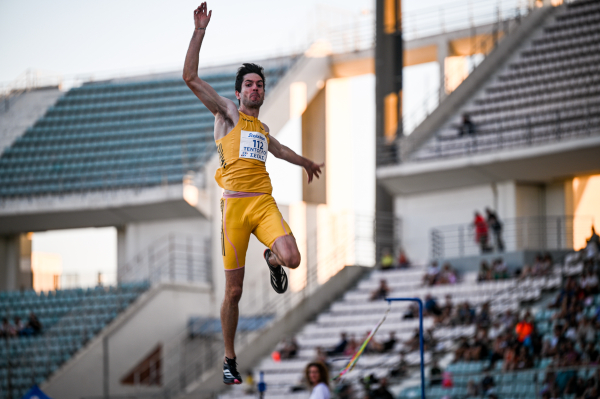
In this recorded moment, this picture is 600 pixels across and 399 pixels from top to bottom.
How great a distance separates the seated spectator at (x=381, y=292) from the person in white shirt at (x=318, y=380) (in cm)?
983

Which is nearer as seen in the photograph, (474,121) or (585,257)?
(585,257)

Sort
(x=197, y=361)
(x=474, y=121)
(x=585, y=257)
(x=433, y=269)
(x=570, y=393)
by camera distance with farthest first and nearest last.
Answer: (x=474, y=121) → (x=197, y=361) → (x=433, y=269) → (x=585, y=257) → (x=570, y=393)

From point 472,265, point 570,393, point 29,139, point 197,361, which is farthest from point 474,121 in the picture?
point 29,139

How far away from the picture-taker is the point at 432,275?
57.0 feet

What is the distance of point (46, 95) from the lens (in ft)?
88.3

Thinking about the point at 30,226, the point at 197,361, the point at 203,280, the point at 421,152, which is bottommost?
the point at 197,361

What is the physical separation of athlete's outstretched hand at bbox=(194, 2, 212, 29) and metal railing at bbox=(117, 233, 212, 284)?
15.3m

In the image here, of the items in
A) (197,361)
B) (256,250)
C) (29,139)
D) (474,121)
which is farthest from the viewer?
(29,139)

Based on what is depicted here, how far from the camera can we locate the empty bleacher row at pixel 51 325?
17125 mm

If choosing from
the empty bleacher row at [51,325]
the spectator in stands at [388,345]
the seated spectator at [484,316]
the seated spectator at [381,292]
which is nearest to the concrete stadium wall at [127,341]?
the empty bleacher row at [51,325]

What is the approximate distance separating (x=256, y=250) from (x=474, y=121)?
653cm

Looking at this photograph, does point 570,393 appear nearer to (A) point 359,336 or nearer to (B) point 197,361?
(A) point 359,336

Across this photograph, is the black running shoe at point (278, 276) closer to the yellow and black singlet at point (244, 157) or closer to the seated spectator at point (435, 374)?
the yellow and black singlet at point (244, 157)

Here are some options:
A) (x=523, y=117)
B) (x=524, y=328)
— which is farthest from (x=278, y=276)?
(x=523, y=117)
